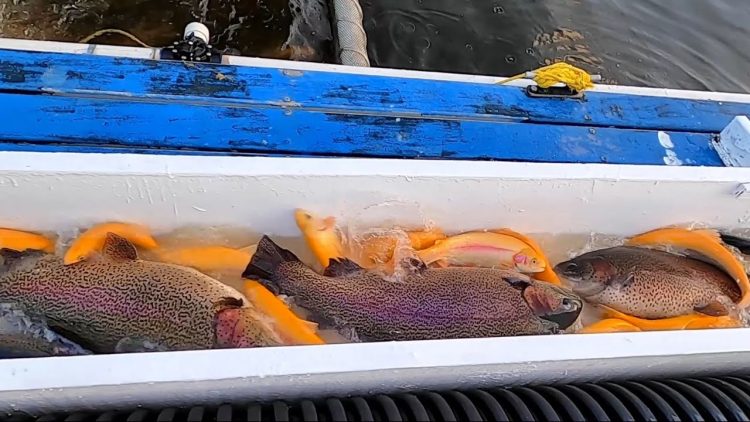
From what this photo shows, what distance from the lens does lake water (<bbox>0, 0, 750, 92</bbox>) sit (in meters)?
4.30

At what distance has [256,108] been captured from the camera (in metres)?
2.52

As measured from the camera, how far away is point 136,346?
1657 mm

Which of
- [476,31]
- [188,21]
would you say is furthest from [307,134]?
[476,31]

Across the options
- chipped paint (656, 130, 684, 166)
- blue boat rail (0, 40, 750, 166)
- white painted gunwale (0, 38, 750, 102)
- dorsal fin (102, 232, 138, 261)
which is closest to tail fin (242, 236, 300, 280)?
dorsal fin (102, 232, 138, 261)

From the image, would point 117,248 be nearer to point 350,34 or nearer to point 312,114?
point 312,114

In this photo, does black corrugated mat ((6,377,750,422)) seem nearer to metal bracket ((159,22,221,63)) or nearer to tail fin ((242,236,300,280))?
tail fin ((242,236,300,280))

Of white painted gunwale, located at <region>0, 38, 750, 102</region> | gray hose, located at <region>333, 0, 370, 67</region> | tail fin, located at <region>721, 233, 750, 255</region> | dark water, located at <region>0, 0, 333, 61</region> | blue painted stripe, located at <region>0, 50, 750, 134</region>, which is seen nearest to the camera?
tail fin, located at <region>721, 233, 750, 255</region>

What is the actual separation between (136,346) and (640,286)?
1.40 m

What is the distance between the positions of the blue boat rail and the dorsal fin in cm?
61

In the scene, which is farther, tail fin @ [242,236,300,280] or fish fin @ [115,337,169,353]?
tail fin @ [242,236,300,280]

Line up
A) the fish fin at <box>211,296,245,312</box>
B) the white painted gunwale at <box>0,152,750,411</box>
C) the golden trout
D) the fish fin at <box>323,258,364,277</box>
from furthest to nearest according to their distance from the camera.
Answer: the golden trout → the fish fin at <box>323,258,364,277</box> → the fish fin at <box>211,296,245,312</box> → the white painted gunwale at <box>0,152,750,411</box>

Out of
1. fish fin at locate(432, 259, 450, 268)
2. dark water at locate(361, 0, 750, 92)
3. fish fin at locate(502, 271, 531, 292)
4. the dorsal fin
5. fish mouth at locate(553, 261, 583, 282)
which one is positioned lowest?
dark water at locate(361, 0, 750, 92)

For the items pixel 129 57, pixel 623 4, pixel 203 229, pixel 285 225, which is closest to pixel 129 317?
pixel 203 229

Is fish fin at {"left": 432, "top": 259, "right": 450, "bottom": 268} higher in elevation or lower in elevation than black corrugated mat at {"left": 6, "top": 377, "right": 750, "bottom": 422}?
lower
